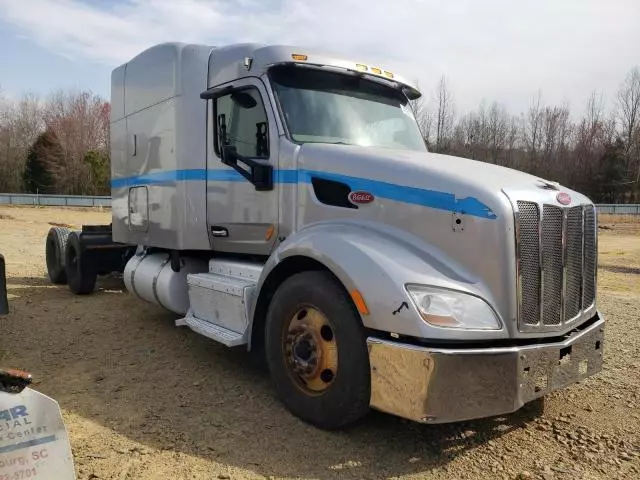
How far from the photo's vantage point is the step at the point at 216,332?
4629mm

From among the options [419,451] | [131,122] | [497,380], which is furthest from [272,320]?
[131,122]

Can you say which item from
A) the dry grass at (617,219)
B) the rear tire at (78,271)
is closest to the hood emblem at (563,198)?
the rear tire at (78,271)

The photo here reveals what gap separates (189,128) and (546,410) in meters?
4.17

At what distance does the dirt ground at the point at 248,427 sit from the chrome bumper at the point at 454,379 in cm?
44

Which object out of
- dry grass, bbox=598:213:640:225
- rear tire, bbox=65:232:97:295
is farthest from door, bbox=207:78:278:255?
dry grass, bbox=598:213:640:225

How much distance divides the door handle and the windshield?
1307 millimetres

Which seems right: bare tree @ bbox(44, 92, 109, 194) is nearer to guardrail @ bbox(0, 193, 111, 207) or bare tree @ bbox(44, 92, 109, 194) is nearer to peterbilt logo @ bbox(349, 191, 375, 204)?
guardrail @ bbox(0, 193, 111, 207)

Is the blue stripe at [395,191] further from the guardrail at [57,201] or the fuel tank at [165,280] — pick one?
the guardrail at [57,201]

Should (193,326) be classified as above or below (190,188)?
below

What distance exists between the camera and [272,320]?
4.23 metres

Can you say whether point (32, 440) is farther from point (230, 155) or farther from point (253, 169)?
point (230, 155)

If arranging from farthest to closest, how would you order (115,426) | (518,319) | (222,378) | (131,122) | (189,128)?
1. (131,122)
2. (189,128)
3. (222,378)
4. (115,426)
5. (518,319)

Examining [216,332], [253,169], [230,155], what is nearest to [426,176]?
[253,169]

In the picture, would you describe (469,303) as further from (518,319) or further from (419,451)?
(419,451)
